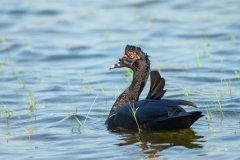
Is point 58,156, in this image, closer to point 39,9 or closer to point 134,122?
point 134,122

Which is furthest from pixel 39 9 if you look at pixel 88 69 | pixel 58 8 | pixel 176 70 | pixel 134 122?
pixel 134 122

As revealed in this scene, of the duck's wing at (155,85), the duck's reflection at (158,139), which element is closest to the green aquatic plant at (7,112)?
the duck's reflection at (158,139)

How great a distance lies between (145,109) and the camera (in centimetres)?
739

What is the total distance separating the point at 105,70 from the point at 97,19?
6.50 meters

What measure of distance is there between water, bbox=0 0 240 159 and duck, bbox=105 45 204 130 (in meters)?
0.16

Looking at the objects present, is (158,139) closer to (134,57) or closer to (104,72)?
(134,57)

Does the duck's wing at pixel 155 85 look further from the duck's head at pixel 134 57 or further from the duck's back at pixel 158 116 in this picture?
the duck's head at pixel 134 57

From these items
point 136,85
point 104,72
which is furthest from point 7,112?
point 104,72

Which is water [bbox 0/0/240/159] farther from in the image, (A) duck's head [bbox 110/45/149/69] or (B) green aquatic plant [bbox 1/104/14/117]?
(A) duck's head [bbox 110/45/149/69]

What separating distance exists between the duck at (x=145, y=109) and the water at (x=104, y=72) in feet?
0.53

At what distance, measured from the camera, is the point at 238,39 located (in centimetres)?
1502

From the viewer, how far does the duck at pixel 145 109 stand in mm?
7169

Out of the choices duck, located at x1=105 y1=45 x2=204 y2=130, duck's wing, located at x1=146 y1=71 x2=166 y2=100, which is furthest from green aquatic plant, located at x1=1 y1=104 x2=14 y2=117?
duck's wing, located at x1=146 y1=71 x2=166 y2=100

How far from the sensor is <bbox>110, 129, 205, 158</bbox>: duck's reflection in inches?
271
